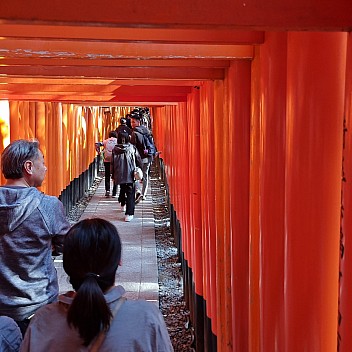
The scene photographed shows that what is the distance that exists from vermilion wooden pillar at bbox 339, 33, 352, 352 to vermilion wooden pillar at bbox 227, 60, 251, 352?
5.77ft

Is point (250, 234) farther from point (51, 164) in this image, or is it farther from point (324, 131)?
point (51, 164)

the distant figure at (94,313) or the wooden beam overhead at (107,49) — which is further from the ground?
the wooden beam overhead at (107,49)

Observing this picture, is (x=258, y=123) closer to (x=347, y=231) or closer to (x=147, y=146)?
(x=347, y=231)

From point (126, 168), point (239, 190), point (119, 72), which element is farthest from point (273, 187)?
point (126, 168)

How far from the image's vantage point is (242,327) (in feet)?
13.8

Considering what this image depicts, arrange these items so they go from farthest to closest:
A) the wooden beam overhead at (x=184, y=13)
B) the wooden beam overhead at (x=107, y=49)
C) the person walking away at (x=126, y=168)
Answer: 1. the person walking away at (x=126, y=168)
2. the wooden beam overhead at (x=107, y=49)
3. the wooden beam overhead at (x=184, y=13)

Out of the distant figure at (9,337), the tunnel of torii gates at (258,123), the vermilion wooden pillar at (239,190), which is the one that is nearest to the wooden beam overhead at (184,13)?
the tunnel of torii gates at (258,123)

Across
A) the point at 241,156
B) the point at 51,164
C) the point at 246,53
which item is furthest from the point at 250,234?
the point at 51,164

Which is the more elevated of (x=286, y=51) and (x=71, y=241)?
(x=286, y=51)

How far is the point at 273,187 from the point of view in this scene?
3.07 meters

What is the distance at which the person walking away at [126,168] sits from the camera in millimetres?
13297

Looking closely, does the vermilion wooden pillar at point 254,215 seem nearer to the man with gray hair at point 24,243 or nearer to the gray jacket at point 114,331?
the man with gray hair at point 24,243

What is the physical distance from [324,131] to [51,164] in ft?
31.6

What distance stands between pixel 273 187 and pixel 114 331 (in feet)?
3.74
